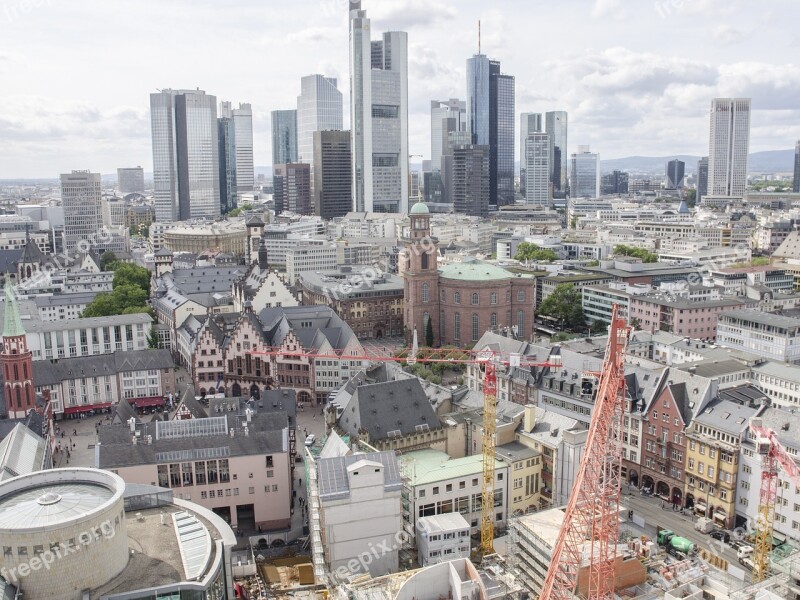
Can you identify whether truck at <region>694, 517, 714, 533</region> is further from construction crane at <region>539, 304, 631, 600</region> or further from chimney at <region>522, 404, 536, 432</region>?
construction crane at <region>539, 304, 631, 600</region>

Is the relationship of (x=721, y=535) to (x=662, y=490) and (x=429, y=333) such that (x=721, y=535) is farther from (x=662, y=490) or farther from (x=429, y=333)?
(x=429, y=333)

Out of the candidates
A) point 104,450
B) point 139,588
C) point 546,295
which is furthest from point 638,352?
point 139,588

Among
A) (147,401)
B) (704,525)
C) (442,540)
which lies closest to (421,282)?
(147,401)

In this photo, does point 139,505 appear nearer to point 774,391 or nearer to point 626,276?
point 774,391

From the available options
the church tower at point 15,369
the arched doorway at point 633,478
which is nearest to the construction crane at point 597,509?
the arched doorway at point 633,478

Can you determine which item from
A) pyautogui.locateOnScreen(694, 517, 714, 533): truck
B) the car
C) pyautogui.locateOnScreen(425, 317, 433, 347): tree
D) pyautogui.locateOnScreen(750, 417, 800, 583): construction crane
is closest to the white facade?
pyautogui.locateOnScreen(694, 517, 714, 533): truck

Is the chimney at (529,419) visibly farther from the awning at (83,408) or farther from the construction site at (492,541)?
the awning at (83,408)
